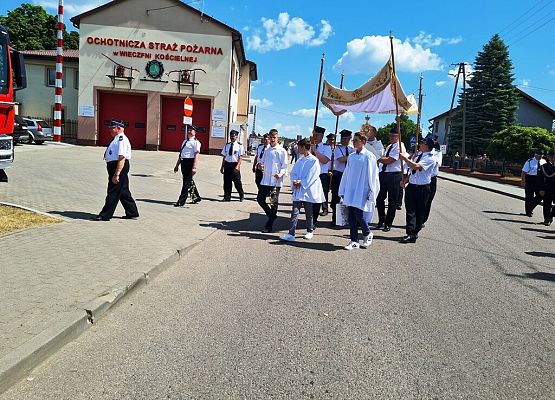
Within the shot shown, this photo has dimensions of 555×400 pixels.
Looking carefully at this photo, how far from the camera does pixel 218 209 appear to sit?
37.3 feet

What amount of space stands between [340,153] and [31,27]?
197 feet

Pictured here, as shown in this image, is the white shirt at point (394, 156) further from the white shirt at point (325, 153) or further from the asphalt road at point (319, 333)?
the asphalt road at point (319, 333)

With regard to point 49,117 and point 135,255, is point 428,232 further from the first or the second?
point 49,117

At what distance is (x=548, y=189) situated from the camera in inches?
494

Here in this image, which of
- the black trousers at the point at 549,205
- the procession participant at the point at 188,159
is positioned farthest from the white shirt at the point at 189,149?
the black trousers at the point at 549,205

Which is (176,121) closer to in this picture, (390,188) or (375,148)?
(375,148)

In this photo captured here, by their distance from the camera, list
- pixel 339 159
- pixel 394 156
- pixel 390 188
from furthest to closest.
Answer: pixel 339 159 < pixel 390 188 < pixel 394 156

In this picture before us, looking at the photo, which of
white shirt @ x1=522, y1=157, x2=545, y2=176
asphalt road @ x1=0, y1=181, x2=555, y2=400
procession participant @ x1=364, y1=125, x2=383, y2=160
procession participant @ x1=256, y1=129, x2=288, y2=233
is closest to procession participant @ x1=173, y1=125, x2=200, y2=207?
procession participant @ x1=256, y1=129, x2=288, y2=233

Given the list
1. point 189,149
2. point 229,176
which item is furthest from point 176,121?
point 189,149

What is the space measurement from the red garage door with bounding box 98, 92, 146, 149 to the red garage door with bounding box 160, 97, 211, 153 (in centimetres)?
155

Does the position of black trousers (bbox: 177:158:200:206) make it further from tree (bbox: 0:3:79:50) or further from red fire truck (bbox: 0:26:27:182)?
tree (bbox: 0:3:79:50)

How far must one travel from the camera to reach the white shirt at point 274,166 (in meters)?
9.17

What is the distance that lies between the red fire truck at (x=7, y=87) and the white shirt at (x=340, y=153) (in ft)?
21.6

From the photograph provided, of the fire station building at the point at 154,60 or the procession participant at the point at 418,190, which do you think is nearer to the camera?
the procession participant at the point at 418,190
